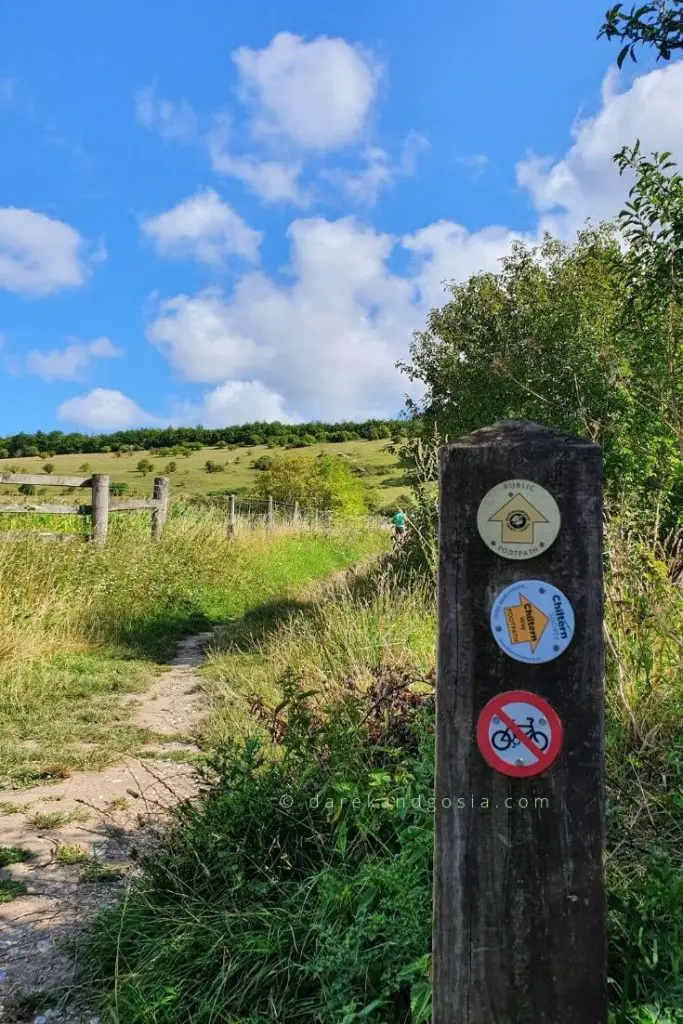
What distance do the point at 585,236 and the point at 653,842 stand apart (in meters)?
15.5

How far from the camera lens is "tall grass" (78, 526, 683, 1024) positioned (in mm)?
2133

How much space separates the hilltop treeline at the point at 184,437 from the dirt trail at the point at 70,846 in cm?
3896

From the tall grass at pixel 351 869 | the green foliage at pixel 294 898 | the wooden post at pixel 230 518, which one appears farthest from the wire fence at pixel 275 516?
the green foliage at pixel 294 898

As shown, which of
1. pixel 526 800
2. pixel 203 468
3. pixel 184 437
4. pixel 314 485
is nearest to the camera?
pixel 526 800

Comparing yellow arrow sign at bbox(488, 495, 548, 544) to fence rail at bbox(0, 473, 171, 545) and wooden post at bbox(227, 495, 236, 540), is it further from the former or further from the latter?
wooden post at bbox(227, 495, 236, 540)

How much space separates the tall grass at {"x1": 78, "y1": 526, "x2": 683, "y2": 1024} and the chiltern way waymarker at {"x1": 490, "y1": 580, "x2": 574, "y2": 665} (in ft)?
→ 3.57

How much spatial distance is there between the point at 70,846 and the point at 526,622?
3.05 meters

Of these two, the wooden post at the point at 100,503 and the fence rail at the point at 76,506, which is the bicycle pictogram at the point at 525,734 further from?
the wooden post at the point at 100,503


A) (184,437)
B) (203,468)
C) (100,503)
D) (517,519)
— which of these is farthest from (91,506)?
(184,437)

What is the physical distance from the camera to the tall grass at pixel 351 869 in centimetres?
213

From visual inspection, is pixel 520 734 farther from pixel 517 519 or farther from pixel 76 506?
pixel 76 506

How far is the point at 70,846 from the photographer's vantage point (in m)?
3.57

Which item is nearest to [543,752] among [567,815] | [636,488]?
[567,815]

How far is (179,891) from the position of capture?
2.70 m
